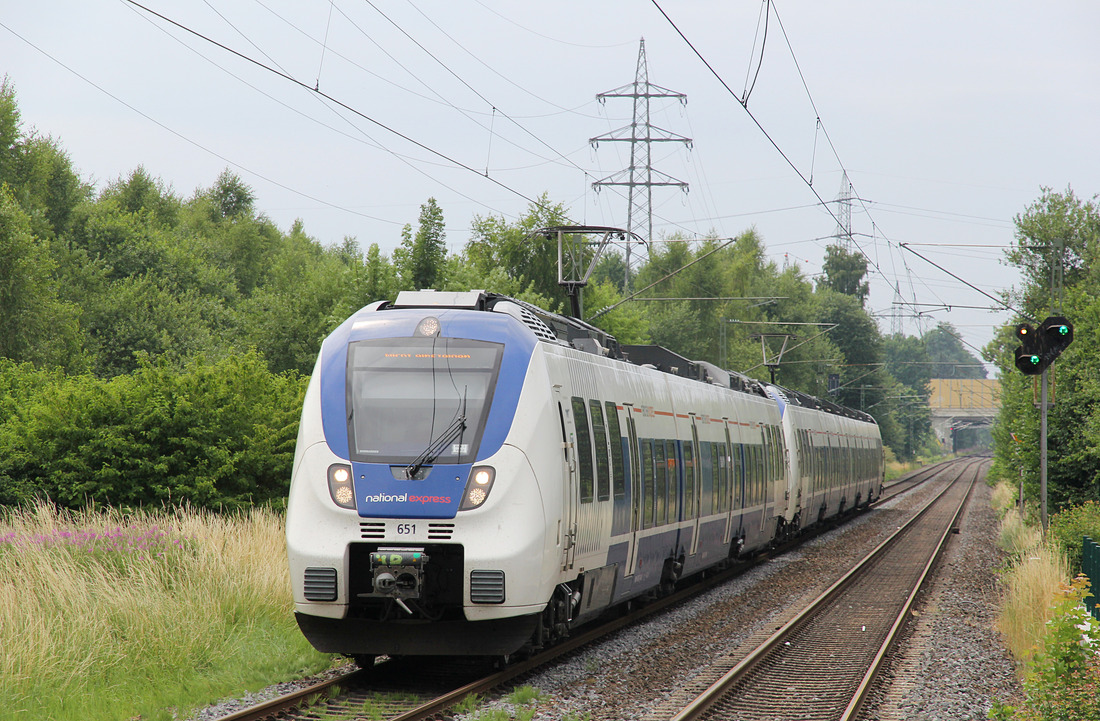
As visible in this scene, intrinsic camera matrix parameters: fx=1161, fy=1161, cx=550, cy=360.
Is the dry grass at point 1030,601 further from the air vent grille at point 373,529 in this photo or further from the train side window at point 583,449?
the air vent grille at point 373,529

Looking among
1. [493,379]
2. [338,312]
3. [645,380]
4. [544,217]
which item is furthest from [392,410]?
[544,217]

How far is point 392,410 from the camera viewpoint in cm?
959

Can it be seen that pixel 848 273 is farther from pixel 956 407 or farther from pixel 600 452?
pixel 600 452

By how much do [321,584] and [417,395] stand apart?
5.60 ft

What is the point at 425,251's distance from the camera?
30.8 meters

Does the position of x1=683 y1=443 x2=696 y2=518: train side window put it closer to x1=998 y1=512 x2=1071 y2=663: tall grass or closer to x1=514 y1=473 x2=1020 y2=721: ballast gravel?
x1=514 y1=473 x2=1020 y2=721: ballast gravel

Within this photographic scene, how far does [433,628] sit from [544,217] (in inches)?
1495

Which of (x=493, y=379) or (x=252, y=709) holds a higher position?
(x=493, y=379)

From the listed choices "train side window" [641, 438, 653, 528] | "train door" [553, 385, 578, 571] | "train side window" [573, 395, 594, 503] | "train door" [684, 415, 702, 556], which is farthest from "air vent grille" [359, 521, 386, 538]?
"train door" [684, 415, 702, 556]

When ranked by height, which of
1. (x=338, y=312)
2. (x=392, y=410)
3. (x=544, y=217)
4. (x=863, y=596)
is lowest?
(x=863, y=596)

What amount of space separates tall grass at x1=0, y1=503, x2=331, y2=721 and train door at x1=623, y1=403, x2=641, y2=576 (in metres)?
3.69

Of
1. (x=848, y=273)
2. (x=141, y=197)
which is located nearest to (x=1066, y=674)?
(x=141, y=197)

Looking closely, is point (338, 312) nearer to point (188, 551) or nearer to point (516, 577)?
point (188, 551)

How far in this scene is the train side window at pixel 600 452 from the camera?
11281 millimetres
